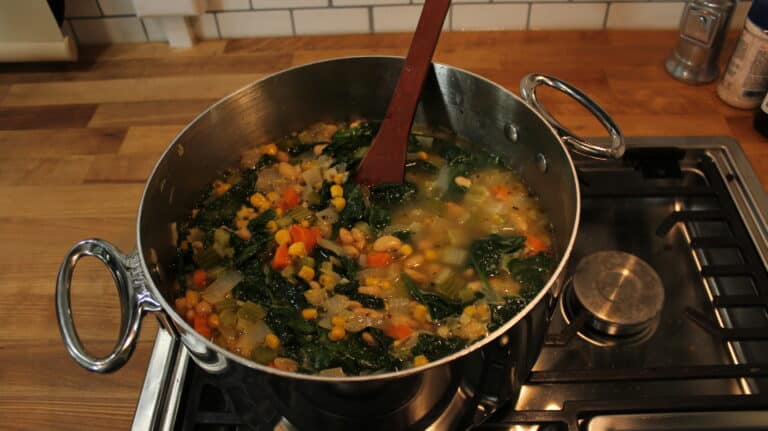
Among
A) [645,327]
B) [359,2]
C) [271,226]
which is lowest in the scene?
[645,327]

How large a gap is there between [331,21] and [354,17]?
0.06 m

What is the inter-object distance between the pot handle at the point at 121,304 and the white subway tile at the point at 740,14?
5.08 ft

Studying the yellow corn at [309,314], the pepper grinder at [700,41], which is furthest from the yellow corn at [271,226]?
the pepper grinder at [700,41]

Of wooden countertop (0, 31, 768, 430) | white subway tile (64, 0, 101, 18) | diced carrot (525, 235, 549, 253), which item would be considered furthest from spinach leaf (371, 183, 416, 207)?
white subway tile (64, 0, 101, 18)

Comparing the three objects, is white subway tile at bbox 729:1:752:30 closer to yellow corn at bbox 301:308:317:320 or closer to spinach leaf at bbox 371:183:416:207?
spinach leaf at bbox 371:183:416:207

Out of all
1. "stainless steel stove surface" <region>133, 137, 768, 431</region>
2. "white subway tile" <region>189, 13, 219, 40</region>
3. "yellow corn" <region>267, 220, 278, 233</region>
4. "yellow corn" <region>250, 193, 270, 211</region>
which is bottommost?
"stainless steel stove surface" <region>133, 137, 768, 431</region>

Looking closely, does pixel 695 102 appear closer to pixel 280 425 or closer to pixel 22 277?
pixel 280 425

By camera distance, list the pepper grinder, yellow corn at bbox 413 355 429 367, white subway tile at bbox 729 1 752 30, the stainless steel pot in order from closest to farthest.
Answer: the stainless steel pot < yellow corn at bbox 413 355 429 367 < the pepper grinder < white subway tile at bbox 729 1 752 30

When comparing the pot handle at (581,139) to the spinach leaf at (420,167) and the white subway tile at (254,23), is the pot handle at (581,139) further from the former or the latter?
the white subway tile at (254,23)

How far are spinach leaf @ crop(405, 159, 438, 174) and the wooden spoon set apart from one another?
0.24 ft

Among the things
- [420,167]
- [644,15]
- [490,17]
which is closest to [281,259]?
[420,167]

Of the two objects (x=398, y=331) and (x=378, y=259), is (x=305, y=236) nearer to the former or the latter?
(x=378, y=259)

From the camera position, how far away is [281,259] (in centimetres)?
111

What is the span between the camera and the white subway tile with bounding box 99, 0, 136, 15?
1.64 meters
